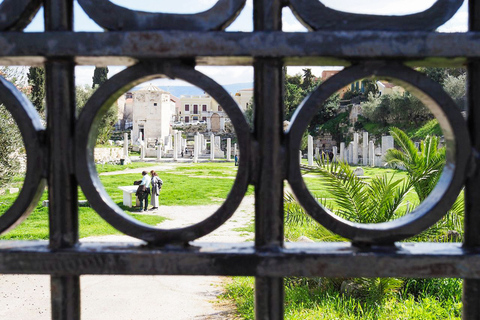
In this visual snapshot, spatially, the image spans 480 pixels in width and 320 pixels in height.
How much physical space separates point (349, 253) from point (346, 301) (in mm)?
3929

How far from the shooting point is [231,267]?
99 cm

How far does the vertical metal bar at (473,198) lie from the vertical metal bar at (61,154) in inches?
40.5

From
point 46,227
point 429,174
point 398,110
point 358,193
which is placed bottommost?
point 46,227

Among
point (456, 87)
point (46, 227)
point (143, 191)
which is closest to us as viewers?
point (46, 227)

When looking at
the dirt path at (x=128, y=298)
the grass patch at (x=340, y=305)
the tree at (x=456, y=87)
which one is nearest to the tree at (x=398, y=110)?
the tree at (x=456, y=87)

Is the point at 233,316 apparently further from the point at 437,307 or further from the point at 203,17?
the point at 203,17

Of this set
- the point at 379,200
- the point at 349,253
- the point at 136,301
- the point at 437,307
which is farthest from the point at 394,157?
the point at 349,253

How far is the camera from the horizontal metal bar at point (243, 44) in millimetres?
975

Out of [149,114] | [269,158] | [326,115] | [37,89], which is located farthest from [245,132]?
[149,114]

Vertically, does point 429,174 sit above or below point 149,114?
below

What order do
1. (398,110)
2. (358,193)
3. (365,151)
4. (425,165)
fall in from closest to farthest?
(358,193)
(425,165)
(365,151)
(398,110)

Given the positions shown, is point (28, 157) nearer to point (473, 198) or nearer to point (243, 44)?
point (243, 44)

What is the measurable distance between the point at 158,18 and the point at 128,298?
498 centimetres

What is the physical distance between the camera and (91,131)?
1.01m
